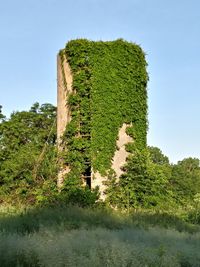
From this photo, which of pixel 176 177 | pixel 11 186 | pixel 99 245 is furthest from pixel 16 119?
pixel 99 245

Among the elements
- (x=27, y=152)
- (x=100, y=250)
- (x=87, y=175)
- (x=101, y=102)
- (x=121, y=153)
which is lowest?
(x=100, y=250)

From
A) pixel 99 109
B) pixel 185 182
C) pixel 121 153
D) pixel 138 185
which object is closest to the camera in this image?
pixel 99 109

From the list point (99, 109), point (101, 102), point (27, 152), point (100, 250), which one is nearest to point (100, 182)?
point (99, 109)

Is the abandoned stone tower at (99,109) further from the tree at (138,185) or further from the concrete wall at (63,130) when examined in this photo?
the tree at (138,185)

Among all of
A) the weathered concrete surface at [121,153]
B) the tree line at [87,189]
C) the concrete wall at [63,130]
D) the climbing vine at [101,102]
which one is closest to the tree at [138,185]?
the tree line at [87,189]

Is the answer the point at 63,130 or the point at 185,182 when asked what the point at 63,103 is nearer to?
the point at 63,130

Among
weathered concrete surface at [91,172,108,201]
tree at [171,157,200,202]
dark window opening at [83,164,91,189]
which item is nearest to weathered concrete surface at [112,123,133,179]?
weathered concrete surface at [91,172,108,201]

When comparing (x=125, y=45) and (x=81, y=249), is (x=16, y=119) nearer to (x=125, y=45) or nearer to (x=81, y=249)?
(x=125, y=45)

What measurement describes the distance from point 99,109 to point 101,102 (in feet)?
0.93

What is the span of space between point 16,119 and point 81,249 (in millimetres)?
38758

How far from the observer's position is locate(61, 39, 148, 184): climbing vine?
1828cm

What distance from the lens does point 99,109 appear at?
18.4m

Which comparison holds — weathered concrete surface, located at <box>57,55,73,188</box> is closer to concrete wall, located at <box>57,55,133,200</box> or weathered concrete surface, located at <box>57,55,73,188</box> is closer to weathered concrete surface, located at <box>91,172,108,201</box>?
concrete wall, located at <box>57,55,133,200</box>

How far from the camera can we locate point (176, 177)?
52219 millimetres
